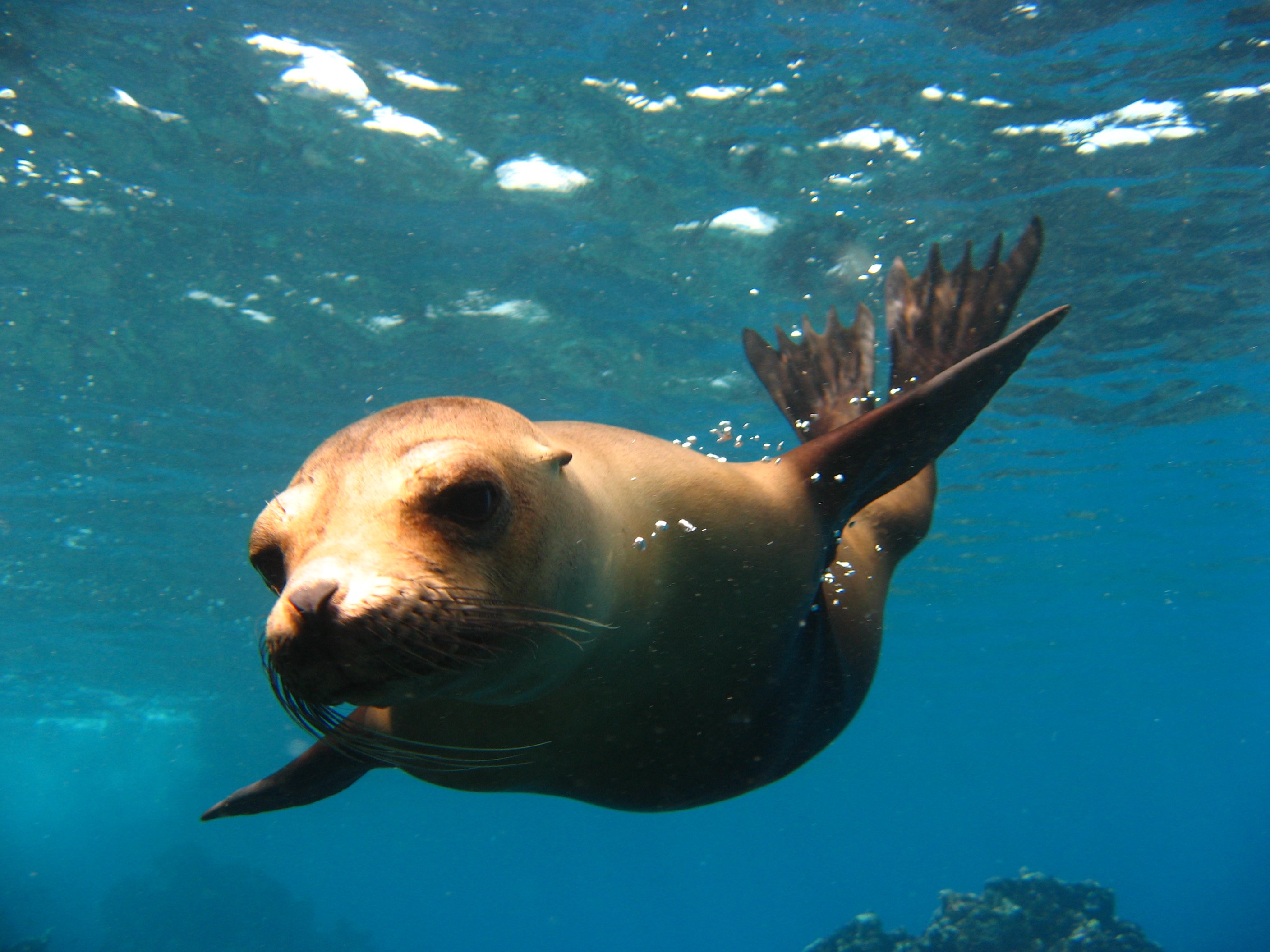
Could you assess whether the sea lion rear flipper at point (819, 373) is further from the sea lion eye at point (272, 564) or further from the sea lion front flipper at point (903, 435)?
the sea lion eye at point (272, 564)

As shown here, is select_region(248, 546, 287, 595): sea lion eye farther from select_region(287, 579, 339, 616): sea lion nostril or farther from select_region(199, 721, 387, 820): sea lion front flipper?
select_region(199, 721, 387, 820): sea lion front flipper

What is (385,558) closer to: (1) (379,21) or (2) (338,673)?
(2) (338,673)

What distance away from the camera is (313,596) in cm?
124

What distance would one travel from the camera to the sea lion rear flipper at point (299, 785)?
126 inches

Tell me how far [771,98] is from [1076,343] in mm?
6724

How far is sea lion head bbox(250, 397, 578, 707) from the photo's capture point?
4.24 feet

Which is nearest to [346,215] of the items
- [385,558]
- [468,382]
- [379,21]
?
[379,21]

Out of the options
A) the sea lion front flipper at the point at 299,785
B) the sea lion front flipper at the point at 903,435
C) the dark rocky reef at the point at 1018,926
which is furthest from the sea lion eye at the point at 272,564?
the dark rocky reef at the point at 1018,926

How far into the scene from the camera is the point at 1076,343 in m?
11.6

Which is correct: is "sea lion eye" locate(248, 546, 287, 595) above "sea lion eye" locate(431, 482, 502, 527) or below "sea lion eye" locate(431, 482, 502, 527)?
below

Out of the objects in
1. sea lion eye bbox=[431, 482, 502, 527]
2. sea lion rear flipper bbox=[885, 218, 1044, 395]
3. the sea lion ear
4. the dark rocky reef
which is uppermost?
sea lion rear flipper bbox=[885, 218, 1044, 395]

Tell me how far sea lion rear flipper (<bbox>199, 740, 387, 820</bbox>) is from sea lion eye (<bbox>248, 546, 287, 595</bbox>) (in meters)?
1.62

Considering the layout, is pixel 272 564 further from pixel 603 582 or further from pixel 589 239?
pixel 589 239

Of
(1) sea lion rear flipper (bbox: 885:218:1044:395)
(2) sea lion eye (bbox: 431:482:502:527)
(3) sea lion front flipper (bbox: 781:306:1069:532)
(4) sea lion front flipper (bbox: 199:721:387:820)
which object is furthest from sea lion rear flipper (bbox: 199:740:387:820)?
(1) sea lion rear flipper (bbox: 885:218:1044:395)
